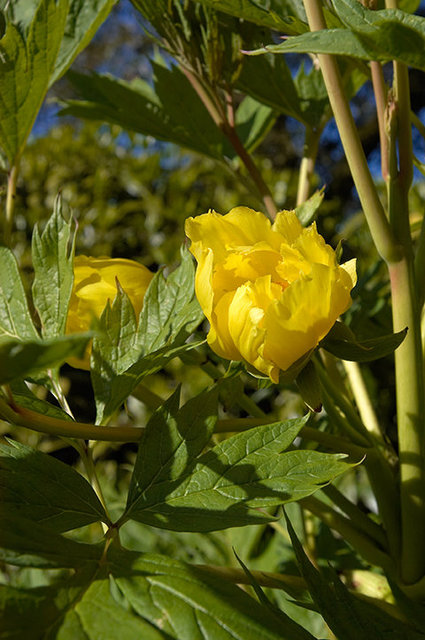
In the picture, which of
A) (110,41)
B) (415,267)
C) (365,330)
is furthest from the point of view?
(110,41)

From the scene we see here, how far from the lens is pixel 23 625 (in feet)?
0.79

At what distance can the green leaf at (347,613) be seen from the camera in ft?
1.05

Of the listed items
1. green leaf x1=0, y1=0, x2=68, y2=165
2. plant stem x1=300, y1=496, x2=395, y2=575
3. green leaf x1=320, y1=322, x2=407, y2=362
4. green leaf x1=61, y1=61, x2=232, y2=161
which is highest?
green leaf x1=0, y1=0, x2=68, y2=165

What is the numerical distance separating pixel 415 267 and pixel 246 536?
1.24 ft

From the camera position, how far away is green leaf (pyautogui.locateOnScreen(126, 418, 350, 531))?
0.31 metres

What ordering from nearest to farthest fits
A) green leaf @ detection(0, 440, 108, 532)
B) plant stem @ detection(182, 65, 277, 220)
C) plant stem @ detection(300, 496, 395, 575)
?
green leaf @ detection(0, 440, 108, 532)
plant stem @ detection(300, 496, 395, 575)
plant stem @ detection(182, 65, 277, 220)

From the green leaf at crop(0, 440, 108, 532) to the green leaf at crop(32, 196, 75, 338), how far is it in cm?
8

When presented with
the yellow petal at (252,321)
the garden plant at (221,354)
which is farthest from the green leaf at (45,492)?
the yellow petal at (252,321)

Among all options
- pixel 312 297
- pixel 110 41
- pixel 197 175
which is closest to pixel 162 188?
pixel 197 175

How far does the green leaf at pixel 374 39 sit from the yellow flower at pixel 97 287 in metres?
0.19

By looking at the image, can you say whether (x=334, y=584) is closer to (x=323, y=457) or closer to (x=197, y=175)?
(x=323, y=457)

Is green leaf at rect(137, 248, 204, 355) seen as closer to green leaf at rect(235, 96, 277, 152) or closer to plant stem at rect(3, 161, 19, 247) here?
plant stem at rect(3, 161, 19, 247)

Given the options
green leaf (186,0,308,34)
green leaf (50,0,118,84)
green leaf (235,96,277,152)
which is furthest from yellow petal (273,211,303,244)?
green leaf (235,96,277,152)

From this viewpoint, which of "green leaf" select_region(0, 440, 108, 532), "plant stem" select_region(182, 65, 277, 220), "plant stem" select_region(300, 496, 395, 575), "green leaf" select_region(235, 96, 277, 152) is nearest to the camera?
"green leaf" select_region(0, 440, 108, 532)
